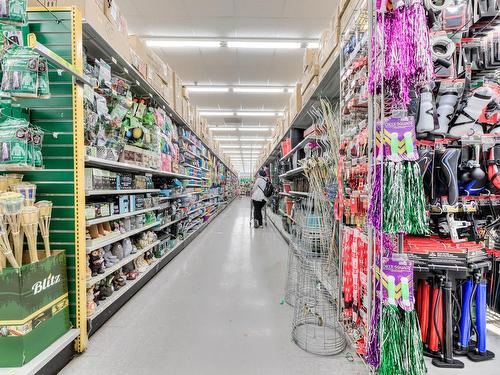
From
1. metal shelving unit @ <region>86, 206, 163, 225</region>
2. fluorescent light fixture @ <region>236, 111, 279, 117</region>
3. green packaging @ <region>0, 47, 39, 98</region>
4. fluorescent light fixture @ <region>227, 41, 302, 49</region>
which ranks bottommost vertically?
metal shelving unit @ <region>86, 206, 163, 225</region>

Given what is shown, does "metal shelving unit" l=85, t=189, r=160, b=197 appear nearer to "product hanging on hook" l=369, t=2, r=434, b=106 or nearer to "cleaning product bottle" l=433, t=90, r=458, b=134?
"product hanging on hook" l=369, t=2, r=434, b=106

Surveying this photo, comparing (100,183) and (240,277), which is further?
(240,277)

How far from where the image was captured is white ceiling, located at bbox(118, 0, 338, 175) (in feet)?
17.5

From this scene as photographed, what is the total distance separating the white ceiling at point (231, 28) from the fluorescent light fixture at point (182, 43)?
0.17m

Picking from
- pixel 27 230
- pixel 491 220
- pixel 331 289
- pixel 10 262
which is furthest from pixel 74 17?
pixel 491 220

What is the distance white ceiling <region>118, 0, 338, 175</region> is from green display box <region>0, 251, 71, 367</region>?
214 inches

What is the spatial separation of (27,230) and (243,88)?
28.3 feet

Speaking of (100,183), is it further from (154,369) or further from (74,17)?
(154,369)

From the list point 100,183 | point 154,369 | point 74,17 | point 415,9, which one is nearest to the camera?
point 415,9

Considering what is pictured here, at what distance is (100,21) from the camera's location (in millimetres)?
2158

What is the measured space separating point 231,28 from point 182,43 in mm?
1344

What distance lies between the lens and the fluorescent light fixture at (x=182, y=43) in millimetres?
6512

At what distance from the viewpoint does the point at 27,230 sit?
1614 millimetres

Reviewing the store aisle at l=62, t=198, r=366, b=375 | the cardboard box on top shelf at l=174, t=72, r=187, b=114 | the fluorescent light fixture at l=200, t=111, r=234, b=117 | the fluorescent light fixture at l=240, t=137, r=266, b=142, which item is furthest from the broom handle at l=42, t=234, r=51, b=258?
the fluorescent light fixture at l=240, t=137, r=266, b=142
